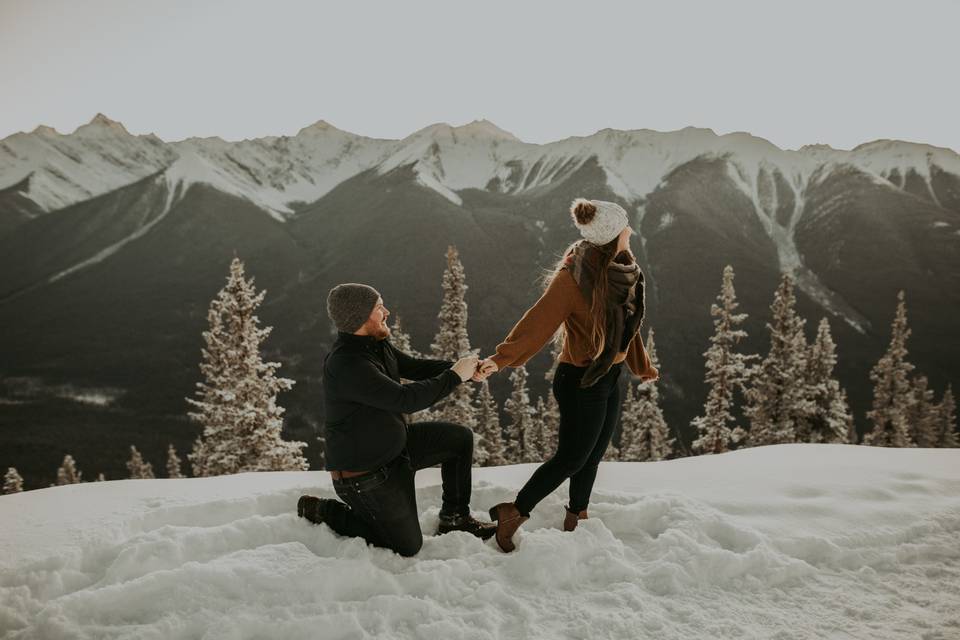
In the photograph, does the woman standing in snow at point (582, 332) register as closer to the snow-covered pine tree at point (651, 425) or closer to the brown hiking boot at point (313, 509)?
the brown hiking boot at point (313, 509)

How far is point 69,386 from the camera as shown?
13162 centimetres

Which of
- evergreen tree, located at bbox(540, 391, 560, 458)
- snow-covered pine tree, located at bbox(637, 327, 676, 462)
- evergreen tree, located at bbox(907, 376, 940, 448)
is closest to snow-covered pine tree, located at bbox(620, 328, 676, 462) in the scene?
snow-covered pine tree, located at bbox(637, 327, 676, 462)

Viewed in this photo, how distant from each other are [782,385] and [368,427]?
29.3 m

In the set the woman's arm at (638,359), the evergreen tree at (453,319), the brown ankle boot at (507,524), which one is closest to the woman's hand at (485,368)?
the brown ankle boot at (507,524)

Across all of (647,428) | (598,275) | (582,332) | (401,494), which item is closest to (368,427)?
(401,494)

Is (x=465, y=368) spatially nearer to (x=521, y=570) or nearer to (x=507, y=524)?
(x=507, y=524)

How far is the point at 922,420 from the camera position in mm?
45219

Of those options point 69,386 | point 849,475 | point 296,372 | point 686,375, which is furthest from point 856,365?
point 69,386

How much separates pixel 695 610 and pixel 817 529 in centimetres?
180

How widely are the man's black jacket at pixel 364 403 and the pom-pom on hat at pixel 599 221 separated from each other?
1683mm

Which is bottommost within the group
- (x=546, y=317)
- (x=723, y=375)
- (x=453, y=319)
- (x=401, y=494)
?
(x=401, y=494)

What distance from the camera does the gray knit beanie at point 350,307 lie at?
13.9ft

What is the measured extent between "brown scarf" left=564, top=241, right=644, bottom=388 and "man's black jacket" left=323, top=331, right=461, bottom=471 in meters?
1.24

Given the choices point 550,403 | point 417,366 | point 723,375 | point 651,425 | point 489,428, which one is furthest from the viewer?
point 550,403
